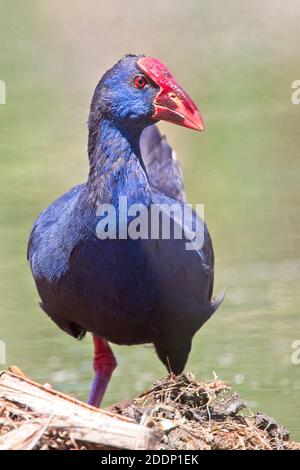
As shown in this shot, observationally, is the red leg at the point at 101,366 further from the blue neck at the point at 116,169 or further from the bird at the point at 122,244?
the blue neck at the point at 116,169

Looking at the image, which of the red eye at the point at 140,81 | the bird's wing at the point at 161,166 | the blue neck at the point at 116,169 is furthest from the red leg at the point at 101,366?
the red eye at the point at 140,81

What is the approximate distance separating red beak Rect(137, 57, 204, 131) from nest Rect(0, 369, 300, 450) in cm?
117

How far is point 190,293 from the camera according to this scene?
595cm

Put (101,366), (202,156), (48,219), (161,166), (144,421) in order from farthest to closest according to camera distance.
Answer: (202,156), (161,166), (101,366), (48,219), (144,421)

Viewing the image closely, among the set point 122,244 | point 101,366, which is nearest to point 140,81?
point 122,244

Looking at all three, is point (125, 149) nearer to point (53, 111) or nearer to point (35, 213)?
point (35, 213)

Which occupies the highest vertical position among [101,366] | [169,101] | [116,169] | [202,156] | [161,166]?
[202,156]

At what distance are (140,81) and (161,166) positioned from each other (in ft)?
5.45

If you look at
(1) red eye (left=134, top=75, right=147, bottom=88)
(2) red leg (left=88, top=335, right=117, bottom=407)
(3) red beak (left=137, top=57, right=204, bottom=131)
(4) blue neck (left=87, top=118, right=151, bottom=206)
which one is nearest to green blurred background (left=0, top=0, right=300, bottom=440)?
(2) red leg (left=88, top=335, right=117, bottom=407)

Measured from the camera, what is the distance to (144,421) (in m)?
4.43

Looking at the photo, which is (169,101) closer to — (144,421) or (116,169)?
(116,169)

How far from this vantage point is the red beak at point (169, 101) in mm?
5664

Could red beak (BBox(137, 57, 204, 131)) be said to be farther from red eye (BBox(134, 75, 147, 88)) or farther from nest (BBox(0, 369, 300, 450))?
nest (BBox(0, 369, 300, 450))

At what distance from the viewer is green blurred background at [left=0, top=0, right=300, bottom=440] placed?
7.14 metres
